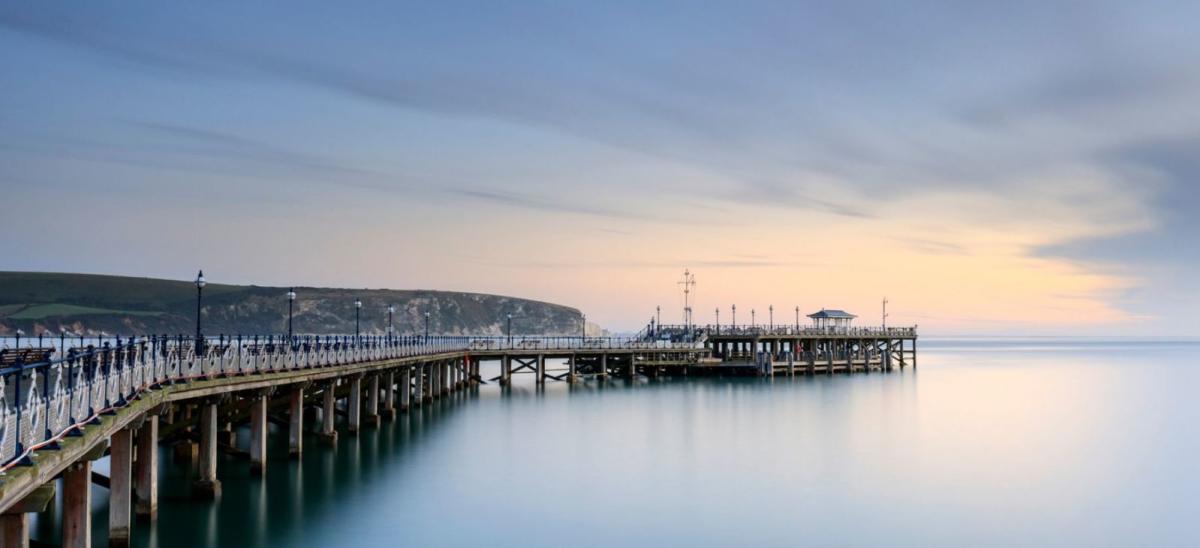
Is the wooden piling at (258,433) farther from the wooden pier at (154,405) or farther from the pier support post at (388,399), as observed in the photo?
the pier support post at (388,399)

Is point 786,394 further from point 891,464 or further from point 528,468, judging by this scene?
point 528,468

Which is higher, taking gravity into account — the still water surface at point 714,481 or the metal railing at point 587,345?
the metal railing at point 587,345

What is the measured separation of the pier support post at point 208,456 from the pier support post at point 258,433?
3095 millimetres

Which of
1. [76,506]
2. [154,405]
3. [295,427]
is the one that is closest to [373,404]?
[295,427]

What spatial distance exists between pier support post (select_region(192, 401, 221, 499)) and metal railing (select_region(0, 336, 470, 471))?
0.95 meters

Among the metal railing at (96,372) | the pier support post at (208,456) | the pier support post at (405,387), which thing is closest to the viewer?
the metal railing at (96,372)

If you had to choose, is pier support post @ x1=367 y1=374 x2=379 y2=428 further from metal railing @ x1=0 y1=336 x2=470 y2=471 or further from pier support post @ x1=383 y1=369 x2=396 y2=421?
metal railing @ x1=0 y1=336 x2=470 y2=471

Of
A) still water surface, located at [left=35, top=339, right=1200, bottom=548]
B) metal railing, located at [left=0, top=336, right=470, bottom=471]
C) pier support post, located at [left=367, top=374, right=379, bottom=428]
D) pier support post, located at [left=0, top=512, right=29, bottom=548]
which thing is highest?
metal railing, located at [left=0, top=336, right=470, bottom=471]

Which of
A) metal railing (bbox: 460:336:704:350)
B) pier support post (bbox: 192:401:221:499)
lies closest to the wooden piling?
Result: pier support post (bbox: 192:401:221:499)

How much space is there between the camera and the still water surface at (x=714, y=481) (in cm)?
2573

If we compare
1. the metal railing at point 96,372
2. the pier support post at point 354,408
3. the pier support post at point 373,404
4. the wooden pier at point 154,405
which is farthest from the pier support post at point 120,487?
the pier support post at point 373,404

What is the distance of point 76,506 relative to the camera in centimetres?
1666

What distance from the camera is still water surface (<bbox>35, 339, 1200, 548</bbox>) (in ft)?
84.4

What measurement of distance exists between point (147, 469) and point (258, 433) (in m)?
7.80
